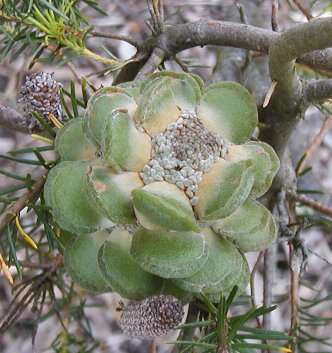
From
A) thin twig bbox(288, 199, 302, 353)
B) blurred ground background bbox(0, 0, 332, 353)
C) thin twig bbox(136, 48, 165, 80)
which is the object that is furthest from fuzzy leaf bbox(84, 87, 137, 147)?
blurred ground background bbox(0, 0, 332, 353)

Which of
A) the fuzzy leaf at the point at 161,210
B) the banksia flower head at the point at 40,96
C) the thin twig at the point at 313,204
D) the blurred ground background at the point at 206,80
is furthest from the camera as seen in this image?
the blurred ground background at the point at 206,80

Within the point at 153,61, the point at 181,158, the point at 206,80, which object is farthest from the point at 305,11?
the point at 206,80

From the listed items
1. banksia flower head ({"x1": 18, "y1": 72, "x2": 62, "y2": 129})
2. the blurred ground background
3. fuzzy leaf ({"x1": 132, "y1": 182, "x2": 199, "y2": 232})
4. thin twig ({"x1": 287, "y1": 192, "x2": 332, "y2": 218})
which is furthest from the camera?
the blurred ground background

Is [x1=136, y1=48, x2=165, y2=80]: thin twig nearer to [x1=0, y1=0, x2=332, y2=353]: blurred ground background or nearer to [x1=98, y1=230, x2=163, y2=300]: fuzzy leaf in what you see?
[x1=98, y1=230, x2=163, y2=300]: fuzzy leaf

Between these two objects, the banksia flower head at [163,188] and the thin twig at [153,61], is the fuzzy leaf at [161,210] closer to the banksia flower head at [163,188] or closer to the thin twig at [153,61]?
the banksia flower head at [163,188]

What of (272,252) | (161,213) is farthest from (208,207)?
(272,252)

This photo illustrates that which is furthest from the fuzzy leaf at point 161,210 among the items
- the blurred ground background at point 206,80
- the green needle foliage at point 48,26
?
the blurred ground background at point 206,80
